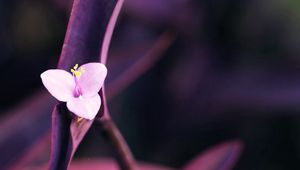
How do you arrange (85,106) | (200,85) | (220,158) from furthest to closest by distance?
1. (200,85)
2. (220,158)
3. (85,106)

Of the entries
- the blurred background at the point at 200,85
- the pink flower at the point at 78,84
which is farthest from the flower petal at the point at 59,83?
the blurred background at the point at 200,85

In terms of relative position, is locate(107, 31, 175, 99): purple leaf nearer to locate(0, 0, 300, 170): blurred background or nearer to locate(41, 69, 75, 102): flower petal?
locate(0, 0, 300, 170): blurred background

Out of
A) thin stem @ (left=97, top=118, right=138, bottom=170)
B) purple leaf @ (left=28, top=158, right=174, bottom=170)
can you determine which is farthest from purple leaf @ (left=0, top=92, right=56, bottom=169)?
thin stem @ (left=97, top=118, right=138, bottom=170)

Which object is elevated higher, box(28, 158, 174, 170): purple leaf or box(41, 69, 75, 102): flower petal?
box(41, 69, 75, 102): flower petal

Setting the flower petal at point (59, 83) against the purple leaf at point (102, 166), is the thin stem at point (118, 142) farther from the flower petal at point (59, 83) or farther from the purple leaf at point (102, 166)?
the purple leaf at point (102, 166)

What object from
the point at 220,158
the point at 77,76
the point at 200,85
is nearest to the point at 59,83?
the point at 77,76

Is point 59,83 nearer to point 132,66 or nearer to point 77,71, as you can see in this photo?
point 77,71

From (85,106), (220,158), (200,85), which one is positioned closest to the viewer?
(85,106)
